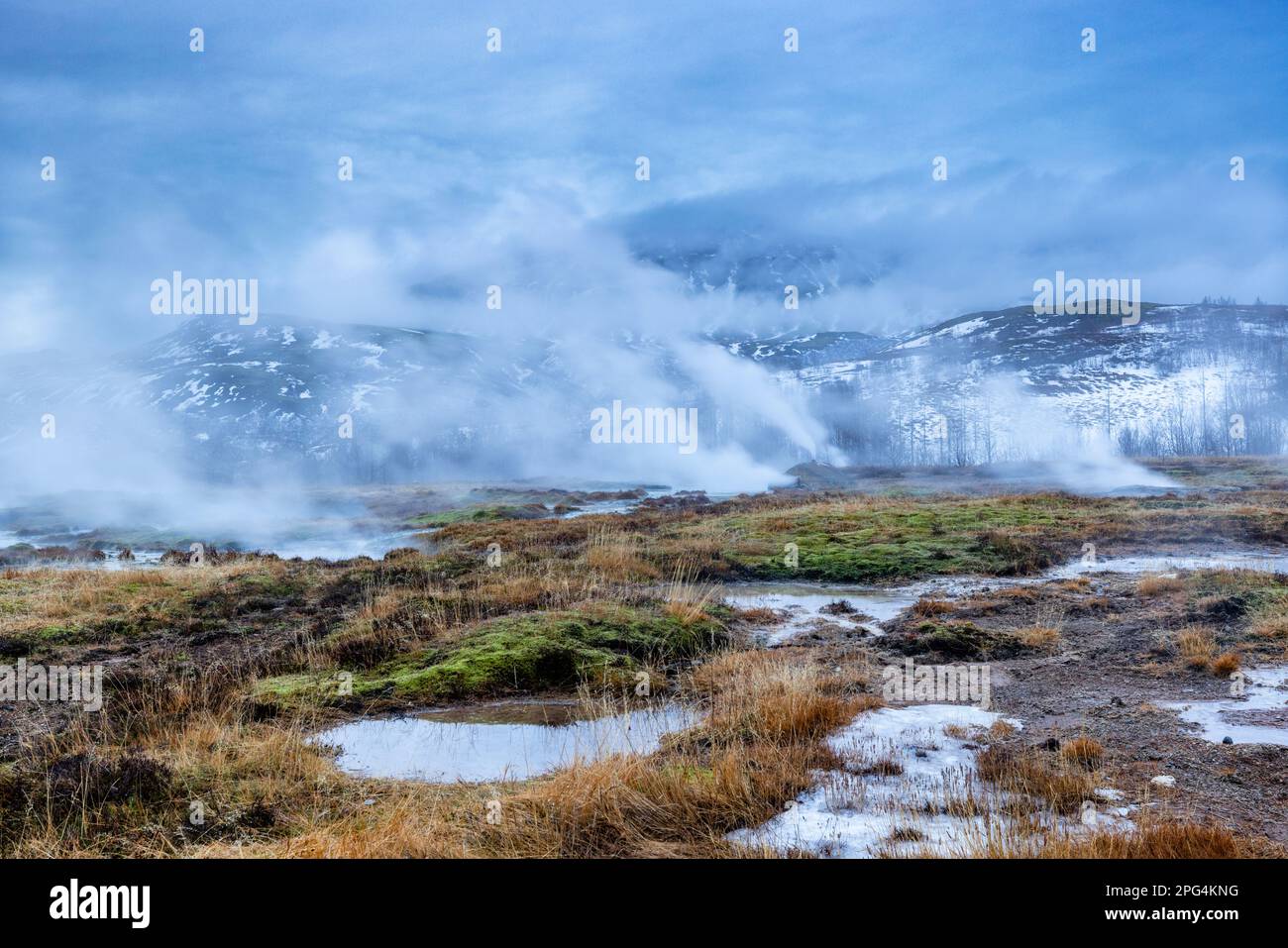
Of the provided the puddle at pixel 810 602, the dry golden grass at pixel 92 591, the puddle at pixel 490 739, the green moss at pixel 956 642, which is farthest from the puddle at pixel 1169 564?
the dry golden grass at pixel 92 591

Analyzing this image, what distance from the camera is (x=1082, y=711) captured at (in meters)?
9.54

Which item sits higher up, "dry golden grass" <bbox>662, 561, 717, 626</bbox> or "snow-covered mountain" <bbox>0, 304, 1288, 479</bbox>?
"snow-covered mountain" <bbox>0, 304, 1288, 479</bbox>

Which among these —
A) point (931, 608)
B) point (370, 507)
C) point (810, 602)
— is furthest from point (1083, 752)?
point (370, 507)

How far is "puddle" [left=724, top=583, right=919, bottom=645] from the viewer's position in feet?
53.4

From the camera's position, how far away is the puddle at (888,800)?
18.8 feet

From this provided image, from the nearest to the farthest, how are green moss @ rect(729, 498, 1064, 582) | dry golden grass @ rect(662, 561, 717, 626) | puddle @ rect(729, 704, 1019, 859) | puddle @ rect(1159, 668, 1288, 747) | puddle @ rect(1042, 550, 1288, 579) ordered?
puddle @ rect(729, 704, 1019, 859) → puddle @ rect(1159, 668, 1288, 747) → dry golden grass @ rect(662, 561, 717, 626) → puddle @ rect(1042, 550, 1288, 579) → green moss @ rect(729, 498, 1064, 582)

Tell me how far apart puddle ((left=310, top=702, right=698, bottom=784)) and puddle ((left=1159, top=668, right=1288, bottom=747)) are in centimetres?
585

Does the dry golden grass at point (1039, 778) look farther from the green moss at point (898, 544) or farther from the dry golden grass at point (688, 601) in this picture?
the green moss at point (898, 544)

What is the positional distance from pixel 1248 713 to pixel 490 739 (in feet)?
29.8

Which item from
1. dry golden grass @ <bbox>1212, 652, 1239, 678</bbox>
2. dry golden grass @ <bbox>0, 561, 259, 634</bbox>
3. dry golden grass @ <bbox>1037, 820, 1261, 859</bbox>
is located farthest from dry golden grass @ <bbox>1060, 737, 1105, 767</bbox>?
dry golden grass @ <bbox>0, 561, 259, 634</bbox>

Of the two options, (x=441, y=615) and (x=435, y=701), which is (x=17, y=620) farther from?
(x=435, y=701)

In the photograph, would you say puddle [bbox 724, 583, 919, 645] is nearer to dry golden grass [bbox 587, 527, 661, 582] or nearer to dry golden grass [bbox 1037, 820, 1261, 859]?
dry golden grass [bbox 587, 527, 661, 582]
